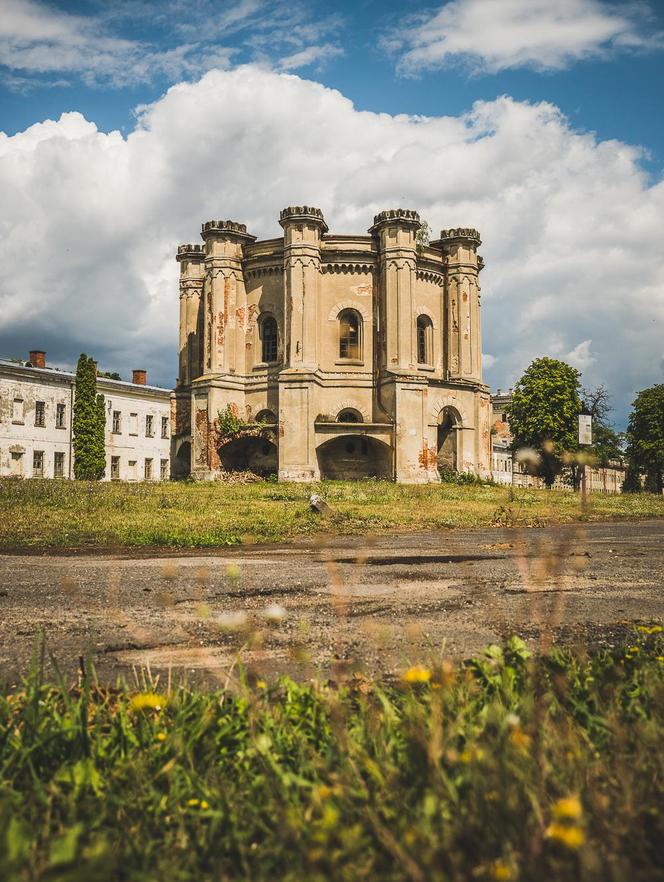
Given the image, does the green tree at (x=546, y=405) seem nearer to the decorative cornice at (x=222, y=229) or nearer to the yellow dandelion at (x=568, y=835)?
the decorative cornice at (x=222, y=229)

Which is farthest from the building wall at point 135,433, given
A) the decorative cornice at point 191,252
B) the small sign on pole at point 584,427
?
the small sign on pole at point 584,427

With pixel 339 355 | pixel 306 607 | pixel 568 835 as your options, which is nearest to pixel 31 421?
pixel 339 355

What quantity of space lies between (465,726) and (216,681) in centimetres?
141

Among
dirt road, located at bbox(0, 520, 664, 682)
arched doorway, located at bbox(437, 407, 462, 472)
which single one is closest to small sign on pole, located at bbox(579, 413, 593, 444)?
dirt road, located at bbox(0, 520, 664, 682)

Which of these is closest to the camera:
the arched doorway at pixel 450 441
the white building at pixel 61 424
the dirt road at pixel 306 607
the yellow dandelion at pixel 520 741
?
the yellow dandelion at pixel 520 741

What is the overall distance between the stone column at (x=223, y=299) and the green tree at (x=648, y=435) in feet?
115

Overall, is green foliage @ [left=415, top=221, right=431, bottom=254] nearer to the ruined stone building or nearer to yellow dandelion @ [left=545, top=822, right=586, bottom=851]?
the ruined stone building

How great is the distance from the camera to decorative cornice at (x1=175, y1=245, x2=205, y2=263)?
4097cm

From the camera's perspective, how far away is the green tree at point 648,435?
54.9m

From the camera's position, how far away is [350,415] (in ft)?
119

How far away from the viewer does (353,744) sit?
2146 millimetres

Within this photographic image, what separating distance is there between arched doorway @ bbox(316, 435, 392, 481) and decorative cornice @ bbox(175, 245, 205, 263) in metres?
14.8

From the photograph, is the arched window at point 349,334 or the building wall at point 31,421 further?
the building wall at point 31,421

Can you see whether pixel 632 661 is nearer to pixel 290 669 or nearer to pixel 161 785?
pixel 290 669
